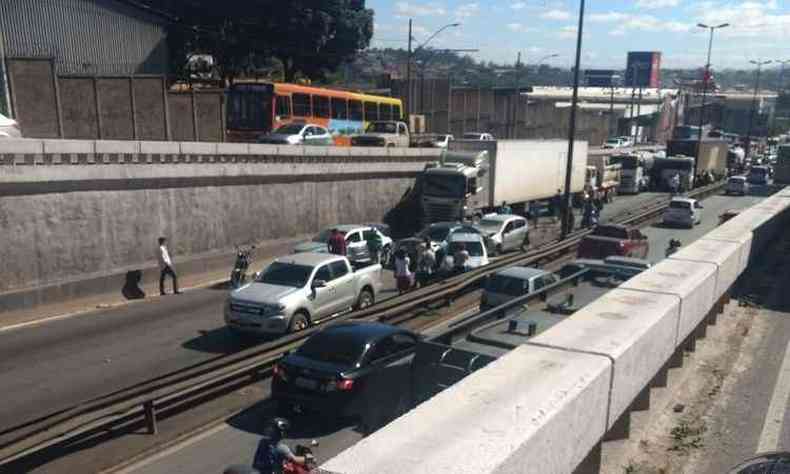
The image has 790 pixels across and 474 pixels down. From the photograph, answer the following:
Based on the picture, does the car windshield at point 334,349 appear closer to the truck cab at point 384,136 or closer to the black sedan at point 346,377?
the black sedan at point 346,377

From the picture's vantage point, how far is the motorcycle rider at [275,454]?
736cm

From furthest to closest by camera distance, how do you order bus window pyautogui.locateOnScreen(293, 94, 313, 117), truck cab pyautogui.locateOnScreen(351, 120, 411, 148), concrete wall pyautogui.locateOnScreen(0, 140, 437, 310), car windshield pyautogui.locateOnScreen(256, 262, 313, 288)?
truck cab pyautogui.locateOnScreen(351, 120, 411, 148)
bus window pyautogui.locateOnScreen(293, 94, 313, 117)
concrete wall pyautogui.locateOnScreen(0, 140, 437, 310)
car windshield pyautogui.locateOnScreen(256, 262, 313, 288)

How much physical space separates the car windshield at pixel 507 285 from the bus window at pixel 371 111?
81.3 feet

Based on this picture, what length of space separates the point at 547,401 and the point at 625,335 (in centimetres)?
153

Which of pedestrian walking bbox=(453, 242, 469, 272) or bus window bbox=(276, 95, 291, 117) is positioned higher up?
bus window bbox=(276, 95, 291, 117)

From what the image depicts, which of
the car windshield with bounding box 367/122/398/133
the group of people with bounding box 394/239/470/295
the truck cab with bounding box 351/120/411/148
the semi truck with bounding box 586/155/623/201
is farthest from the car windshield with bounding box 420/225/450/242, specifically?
the semi truck with bounding box 586/155/623/201

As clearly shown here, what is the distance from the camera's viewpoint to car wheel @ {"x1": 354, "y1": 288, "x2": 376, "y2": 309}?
16859mm

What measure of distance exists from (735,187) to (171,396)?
50354mm

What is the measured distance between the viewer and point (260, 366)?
1197 cm

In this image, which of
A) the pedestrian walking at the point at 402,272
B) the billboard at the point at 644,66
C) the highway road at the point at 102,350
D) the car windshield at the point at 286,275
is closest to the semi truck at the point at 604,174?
the pedestrian walking at the point at 402,272

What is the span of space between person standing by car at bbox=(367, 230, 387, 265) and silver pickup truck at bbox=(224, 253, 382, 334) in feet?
16.8

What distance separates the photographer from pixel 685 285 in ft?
23.0

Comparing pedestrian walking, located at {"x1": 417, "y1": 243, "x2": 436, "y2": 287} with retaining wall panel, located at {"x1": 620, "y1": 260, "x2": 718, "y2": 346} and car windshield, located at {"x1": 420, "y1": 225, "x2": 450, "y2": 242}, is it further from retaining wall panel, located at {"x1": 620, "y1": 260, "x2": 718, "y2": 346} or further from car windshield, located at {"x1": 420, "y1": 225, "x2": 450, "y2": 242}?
retaining wall panel, located at {"x1": 620, "y1": 260, "x2": 718, "y2": 346}

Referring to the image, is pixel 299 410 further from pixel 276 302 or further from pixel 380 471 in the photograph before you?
pixel 380 471
